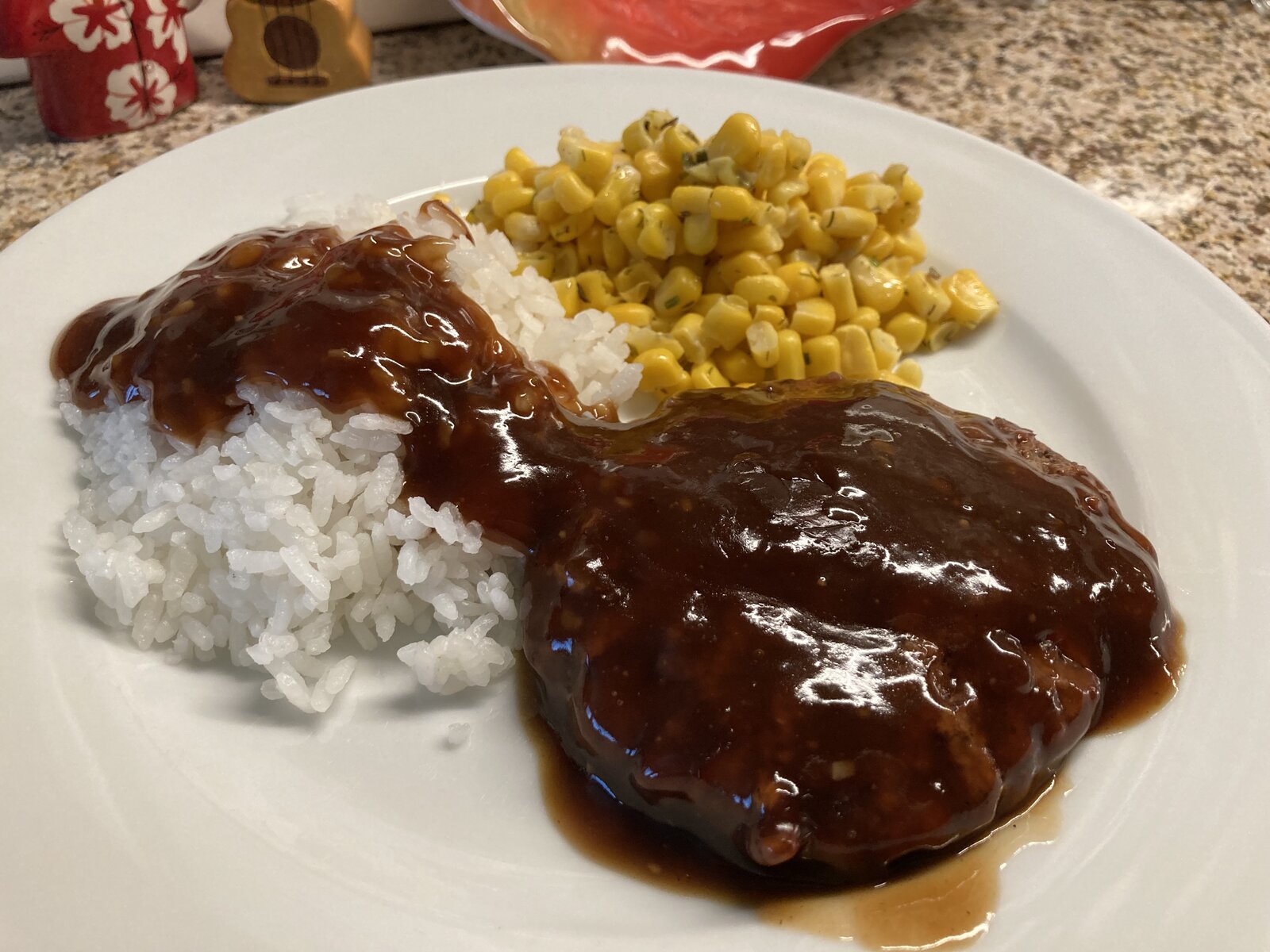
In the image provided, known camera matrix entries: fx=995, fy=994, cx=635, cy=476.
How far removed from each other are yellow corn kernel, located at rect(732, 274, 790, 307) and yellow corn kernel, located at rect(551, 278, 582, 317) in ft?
1.63

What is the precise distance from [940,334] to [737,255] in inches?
26.8

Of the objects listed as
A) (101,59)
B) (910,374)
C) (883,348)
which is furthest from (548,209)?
(101,59)

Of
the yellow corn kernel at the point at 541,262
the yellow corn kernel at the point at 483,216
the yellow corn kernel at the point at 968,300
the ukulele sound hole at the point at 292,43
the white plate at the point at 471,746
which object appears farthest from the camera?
the ukulele sound hole at the point at 292,43

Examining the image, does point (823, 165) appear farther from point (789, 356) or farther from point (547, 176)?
point (547, 176)

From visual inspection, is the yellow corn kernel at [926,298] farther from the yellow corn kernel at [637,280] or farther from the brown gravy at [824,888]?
the brown gravy at [824,888]

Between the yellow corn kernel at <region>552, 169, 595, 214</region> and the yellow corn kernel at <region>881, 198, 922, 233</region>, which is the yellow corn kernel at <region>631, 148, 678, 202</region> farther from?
the yellow corn kernel at <region>881, 198, 922, 233</region>

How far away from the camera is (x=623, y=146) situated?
125 inches

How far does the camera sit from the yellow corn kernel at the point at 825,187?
10.1ft

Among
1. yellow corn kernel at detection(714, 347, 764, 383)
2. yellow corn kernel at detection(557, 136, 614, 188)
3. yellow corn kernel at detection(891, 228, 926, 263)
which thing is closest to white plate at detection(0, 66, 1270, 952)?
yellow corn kernel at detection(891, 228, 926, 263)

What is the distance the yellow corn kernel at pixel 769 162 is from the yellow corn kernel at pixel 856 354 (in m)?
0.50

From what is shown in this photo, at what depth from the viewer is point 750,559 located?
1991mm

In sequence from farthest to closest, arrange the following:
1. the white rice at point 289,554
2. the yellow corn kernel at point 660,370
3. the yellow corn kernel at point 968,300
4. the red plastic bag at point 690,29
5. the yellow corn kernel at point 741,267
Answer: the red plastic bag at point 690,29 < the yellow corn kernel at point 968,300 < the yellow corn kernel at point 741,267 < the yellow corn kernel at point 660,370 < the white rice at point 289,554

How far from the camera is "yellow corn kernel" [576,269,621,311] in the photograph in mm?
3082

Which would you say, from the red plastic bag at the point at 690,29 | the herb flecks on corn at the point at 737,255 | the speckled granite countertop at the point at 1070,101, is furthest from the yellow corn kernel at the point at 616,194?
the speckled granite countertop at the point at 1070,101
